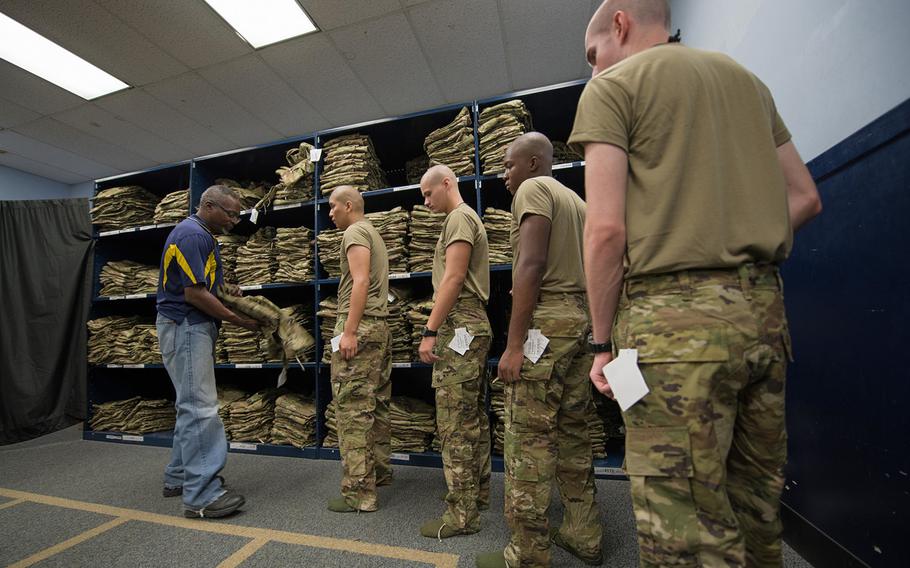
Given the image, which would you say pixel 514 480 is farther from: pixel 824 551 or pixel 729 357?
pixel 824 551

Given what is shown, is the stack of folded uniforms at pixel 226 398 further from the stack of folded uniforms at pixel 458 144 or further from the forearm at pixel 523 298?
the forearm at pixel 523 298

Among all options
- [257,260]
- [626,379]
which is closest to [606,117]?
[626,379]

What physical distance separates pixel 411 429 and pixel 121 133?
656cm

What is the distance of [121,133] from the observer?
19.8 feet

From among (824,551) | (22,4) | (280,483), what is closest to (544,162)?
(824,551)

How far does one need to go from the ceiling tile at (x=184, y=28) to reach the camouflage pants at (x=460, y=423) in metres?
4.06

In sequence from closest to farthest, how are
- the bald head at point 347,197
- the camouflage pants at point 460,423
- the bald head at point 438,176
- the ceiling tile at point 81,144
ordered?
the camouflage pants at point 460,423 < the bald head at point 438,176 < the bald head at point 347,197 < the ceiling tile at point 81,144

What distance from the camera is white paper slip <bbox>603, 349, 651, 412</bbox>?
0.81 metres

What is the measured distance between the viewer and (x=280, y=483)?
2.75 metres

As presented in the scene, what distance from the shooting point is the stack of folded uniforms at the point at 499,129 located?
2.97 meters

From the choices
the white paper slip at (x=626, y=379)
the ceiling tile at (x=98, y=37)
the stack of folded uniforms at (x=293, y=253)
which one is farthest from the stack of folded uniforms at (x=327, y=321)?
the ceiling tile at (x=98, y=37)

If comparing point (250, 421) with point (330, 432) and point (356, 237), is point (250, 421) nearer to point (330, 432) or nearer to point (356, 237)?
point (330, 432)

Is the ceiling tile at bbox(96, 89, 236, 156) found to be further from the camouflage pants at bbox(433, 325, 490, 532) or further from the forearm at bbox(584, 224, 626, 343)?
the forearm at bbox(584, 224, 626, 343)

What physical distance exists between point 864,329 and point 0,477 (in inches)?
212
